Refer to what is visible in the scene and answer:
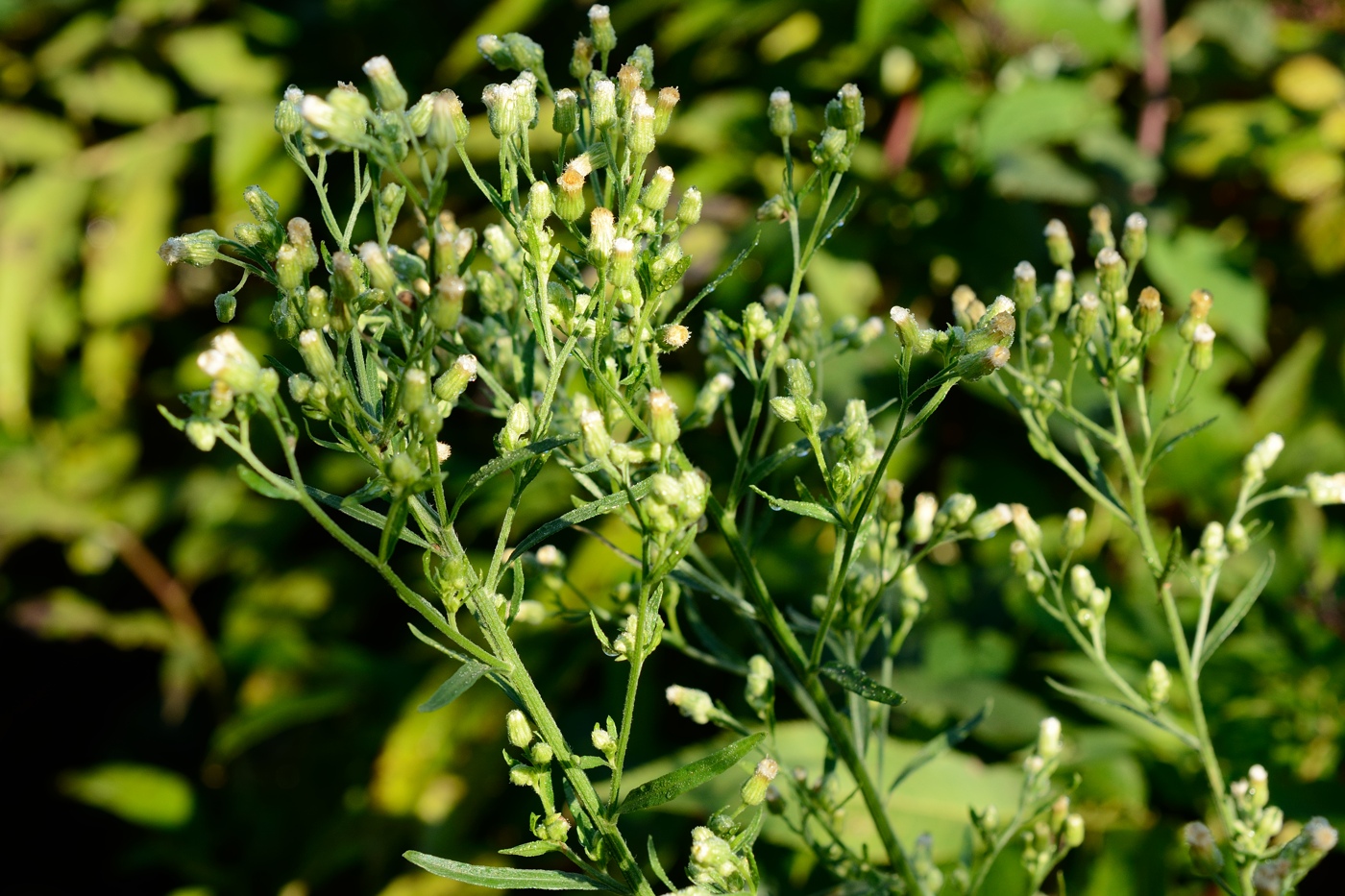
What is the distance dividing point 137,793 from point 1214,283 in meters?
2.35

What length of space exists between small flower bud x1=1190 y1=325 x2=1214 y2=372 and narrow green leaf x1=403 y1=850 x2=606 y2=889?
64 cm

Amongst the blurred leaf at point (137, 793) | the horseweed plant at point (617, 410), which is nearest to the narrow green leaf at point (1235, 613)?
the horseweed plant at point (617, 410)

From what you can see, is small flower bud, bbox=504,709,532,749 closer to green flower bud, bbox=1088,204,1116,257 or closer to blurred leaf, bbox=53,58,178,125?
green flower bud, bbox=1088,204,1116,257

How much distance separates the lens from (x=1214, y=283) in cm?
186

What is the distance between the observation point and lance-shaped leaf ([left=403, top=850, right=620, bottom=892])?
684 millimetres

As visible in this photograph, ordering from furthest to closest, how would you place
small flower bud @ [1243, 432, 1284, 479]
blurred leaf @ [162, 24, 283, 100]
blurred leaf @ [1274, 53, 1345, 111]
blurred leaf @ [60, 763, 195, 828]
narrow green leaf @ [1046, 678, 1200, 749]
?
blurred leaf @ [162, 24, 283, 100] < blurred leaf @ [60, 763, 195, 828] < blurred leaf @ [1274, 53, 1345, 111] < small flower bud @ [1243, 432, 1284, 479] < narrow green leaf @ [1046, 678, 1200, 749]

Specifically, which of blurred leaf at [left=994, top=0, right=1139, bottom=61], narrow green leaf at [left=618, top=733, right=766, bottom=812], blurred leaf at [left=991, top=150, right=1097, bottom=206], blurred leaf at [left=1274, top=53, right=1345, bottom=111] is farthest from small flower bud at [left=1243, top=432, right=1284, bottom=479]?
blurred leaf at [left=1274, top=53, right=1345, bottom=111]

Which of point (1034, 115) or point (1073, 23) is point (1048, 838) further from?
point (1073, 23)

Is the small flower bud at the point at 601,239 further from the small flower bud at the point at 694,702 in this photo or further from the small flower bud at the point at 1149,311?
the small flower bud at the point at 1149,311

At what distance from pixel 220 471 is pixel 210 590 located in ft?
1.99

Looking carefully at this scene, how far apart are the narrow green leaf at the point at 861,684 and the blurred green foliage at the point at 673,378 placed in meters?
0.70

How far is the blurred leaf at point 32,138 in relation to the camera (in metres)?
2.73

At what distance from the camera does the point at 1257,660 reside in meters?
1.51

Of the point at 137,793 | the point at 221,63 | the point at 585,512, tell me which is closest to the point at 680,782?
the point at 585,512
